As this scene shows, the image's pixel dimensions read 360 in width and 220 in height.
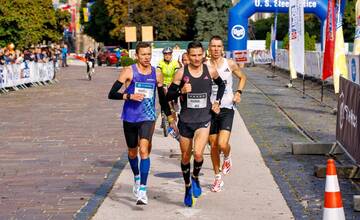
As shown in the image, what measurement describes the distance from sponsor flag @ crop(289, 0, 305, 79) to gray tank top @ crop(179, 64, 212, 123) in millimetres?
17534

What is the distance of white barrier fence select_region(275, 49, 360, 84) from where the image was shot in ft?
78.7

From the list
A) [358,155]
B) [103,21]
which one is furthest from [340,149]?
[103,21]

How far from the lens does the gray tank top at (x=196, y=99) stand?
29.5 ft

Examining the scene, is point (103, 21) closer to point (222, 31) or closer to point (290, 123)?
point (222, 31)

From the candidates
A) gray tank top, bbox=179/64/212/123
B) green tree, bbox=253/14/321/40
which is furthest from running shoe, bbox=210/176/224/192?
green tree, bbox=253/14/321/40

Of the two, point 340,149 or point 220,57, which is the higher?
point 220,57

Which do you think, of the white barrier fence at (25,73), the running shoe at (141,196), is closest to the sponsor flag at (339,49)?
the running shoe at (141,196)

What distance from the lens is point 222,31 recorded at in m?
84.8

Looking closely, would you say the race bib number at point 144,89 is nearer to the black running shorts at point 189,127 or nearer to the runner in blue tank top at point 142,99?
the runner in blue tank top at point 142,99

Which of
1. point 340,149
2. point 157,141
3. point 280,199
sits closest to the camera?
point 280,199

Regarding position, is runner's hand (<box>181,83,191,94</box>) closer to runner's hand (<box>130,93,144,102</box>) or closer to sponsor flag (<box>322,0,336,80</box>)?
runner's hand (<box>130,93,144,102</box>)

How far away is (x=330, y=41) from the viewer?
2089cm

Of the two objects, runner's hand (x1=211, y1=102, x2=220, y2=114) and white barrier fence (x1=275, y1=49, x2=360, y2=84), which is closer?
runner's hand (x1=211, y1=102, x2=220, y2=114)

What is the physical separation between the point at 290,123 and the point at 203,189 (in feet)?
29.6
